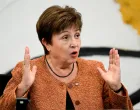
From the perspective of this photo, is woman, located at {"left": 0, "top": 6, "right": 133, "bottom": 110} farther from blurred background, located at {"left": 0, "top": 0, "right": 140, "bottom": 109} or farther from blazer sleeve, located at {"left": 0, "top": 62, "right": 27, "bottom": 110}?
blurred background, located at {"left": 0, "top": 0, "right": 140, "bottom": 109}

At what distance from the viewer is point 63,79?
1.42 metres

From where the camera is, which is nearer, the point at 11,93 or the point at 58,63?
the point at 11,93

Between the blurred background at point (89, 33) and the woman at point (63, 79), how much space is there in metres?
0.43

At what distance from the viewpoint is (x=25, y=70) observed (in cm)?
130

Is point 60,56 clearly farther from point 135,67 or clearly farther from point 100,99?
point 135,67

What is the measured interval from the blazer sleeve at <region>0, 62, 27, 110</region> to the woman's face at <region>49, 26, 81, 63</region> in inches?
8.2

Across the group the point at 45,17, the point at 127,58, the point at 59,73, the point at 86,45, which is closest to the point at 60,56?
the point at 59,73

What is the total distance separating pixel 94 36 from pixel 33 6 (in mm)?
409

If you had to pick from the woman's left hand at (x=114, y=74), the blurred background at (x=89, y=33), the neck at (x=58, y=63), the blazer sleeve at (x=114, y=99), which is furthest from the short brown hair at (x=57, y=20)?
the blurred background at (x=89, y=33)

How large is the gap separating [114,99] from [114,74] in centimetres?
11

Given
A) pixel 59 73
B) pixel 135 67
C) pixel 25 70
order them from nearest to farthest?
1. pixel 25 70
2. pixel 59 73
3. pixel 135 67

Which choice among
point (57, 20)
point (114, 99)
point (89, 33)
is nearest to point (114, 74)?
point (114, 99)

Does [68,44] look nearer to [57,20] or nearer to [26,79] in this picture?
[57,20]

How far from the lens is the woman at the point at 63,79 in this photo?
52.9 inches
